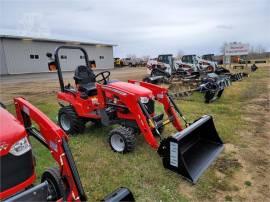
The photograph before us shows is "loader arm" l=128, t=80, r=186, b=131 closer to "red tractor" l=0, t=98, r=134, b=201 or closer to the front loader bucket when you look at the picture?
the front loader bucket

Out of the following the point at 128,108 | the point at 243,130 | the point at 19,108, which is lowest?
the point at 243,130

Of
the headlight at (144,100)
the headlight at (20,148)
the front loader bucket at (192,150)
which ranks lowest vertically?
the front loader bucket at (192,150)

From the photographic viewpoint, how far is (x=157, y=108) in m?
7.84

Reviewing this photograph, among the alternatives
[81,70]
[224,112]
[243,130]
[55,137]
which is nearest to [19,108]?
[55,137]

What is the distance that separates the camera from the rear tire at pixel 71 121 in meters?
5.13

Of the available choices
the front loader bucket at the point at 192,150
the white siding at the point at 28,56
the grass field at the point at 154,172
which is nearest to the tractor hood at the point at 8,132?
the grass field at the point at 154,172

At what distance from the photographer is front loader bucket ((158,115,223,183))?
131 inches

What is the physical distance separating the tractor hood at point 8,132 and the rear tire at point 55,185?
0.49m

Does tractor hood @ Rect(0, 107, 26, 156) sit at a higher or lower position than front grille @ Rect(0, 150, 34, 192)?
higher

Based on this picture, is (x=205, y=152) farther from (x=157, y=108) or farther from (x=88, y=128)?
(x=157, y=108)

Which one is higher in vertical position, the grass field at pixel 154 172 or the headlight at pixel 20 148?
the headlight at pixel 20 148

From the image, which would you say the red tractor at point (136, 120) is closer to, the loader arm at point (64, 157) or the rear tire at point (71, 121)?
the rear tire at point (71, 121)

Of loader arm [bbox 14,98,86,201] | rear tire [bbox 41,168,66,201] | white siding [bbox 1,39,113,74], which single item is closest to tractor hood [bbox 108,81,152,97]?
loader arm [bbox 14,98,86,201]

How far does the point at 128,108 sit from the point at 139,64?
39.6 m
